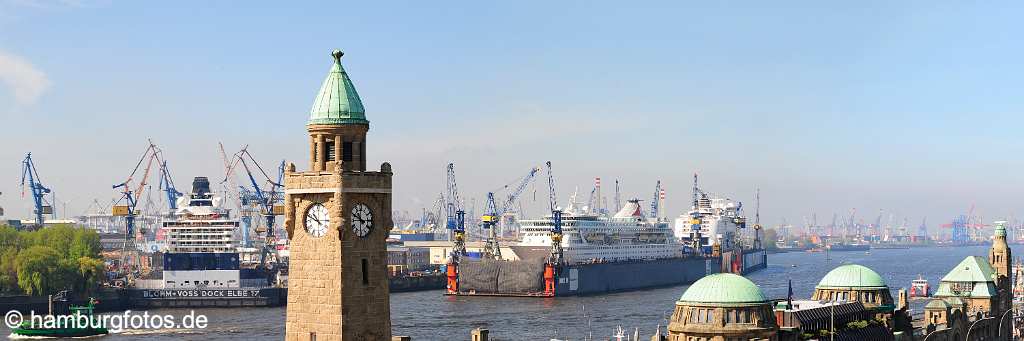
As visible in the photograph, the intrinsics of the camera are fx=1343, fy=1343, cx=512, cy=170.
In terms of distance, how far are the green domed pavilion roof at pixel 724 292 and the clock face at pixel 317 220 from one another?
3396cm

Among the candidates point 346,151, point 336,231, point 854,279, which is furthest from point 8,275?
point 336,231

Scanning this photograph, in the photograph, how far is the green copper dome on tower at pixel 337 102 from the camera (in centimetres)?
4569

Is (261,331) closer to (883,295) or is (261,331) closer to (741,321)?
(883,295)

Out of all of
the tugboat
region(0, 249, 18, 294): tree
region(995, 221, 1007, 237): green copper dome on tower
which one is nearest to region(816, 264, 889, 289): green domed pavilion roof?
region(995, 221, 1007, 237): green copper dome on tower

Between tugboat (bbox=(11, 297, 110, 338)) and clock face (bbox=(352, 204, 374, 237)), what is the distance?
110m

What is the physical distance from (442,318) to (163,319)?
121 feet

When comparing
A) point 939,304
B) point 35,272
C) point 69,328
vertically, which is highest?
point 35,272

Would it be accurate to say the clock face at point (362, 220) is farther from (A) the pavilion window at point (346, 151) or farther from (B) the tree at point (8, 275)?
(B) the tree at point (8, 275)

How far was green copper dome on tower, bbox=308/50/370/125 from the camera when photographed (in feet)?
150

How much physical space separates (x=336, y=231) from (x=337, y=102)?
4.44m

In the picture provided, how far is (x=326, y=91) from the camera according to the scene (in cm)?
4616

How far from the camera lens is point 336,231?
45.0m

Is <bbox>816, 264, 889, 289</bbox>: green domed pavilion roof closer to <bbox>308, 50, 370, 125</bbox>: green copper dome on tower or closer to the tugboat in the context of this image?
<bbox>308, 50, 370, 125</bbox>: green copper dome on tower

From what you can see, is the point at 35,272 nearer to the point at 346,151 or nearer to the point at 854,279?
the point at 854,279
